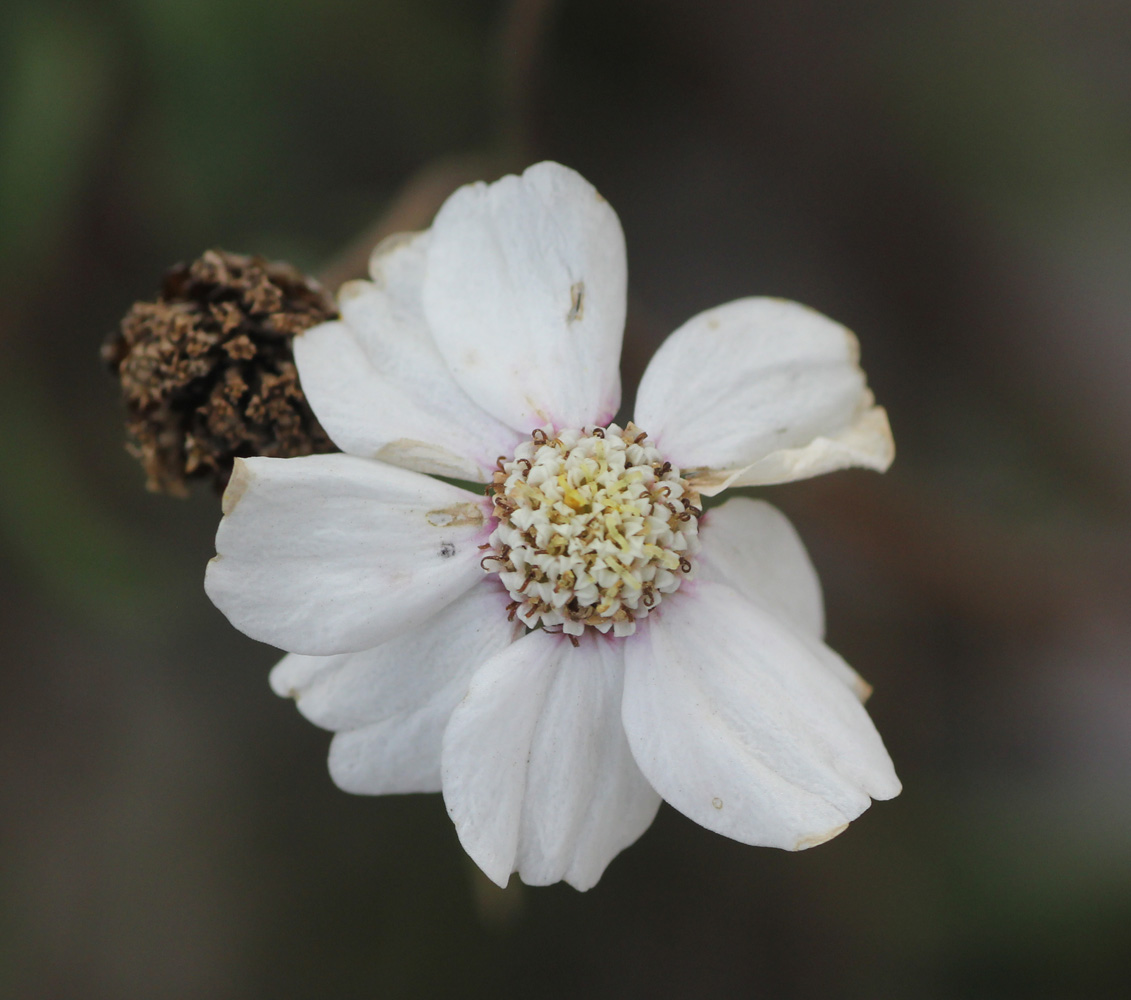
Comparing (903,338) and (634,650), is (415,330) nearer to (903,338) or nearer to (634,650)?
(634,650)

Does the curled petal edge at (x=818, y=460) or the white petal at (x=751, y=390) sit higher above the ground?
the white petal at (x=751, y=390)

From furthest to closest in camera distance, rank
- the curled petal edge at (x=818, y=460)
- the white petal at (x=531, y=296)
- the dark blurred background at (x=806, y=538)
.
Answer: the dark blurred background at (x=806, y=538) < the white petal at (x=531, y=296) < the curled petal edge at (x=818, y=460)

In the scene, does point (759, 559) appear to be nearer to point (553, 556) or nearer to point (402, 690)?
point (553, 556)

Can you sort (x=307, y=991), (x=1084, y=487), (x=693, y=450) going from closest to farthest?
(x=693, y=450)
(x=307, y=991)
(x=1084, y=487)

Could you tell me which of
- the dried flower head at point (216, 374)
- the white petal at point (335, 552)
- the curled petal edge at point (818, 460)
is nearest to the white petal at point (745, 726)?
the curled petal edge at point (818, 460)

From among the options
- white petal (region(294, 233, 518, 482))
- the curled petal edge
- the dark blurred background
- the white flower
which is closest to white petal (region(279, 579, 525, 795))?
the white flower

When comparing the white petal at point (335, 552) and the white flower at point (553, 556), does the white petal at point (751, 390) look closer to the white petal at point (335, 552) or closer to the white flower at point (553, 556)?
the white flower at point (553, 556)

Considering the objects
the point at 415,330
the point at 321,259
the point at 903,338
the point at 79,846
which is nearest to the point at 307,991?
the point at 79,846
